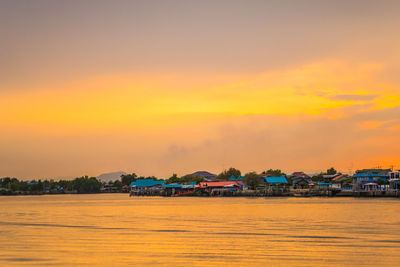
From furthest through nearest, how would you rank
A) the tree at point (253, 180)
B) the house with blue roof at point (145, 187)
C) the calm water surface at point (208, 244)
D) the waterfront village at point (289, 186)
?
the house with blue roof at point (145, 187) < the tree at point (253, 180) < the waterfront village at point (289, 186) < the calm water surface at point (208, 244)

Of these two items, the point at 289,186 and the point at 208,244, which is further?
the point at 289,186

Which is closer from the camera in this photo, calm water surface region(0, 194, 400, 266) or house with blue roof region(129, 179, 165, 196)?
calm water surface region(0, 194, 400, 266)

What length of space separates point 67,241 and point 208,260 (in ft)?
34.3

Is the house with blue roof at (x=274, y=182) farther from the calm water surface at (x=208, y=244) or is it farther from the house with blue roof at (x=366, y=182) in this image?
the calm water surface at (x=208, y=244)

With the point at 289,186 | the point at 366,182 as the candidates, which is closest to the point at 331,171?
the point at 289,186

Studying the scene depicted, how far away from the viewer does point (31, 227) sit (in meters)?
37.8

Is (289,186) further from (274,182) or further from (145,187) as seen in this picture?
(145,187)

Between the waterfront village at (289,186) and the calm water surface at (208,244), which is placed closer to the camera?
the calm water surface at (208,244)

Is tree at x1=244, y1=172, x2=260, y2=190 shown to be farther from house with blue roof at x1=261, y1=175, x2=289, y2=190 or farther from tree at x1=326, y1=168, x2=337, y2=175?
tree at x1=326, y1=168, x2=337, y2=175

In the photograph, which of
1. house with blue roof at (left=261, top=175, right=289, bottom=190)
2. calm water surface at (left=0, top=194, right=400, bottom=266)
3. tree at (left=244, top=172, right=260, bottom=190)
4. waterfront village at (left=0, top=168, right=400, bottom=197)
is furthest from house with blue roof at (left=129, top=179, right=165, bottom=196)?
calm water surface at (left=0, top=194, right=400, bottom=266)

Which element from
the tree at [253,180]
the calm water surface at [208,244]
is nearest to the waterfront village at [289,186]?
the tree at [253,180]

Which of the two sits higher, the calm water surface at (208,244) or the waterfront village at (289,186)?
the waterfront village at (289,186)

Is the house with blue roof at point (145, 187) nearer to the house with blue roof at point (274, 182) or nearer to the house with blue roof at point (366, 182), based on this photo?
the house with blue roof at point (274, 182)

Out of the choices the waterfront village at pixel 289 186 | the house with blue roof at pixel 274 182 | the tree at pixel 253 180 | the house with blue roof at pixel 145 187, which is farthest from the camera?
the house with blue roof at pixel 145 187
